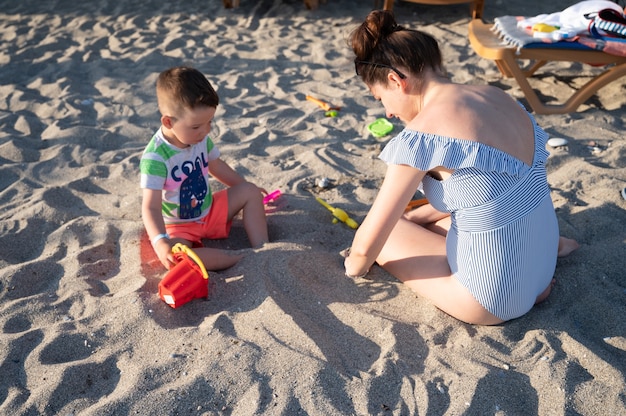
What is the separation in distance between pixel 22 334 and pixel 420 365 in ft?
5.01

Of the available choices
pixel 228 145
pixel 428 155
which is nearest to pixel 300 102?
pixel 228 145

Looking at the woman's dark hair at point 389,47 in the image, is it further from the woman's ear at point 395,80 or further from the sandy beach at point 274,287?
the sandy beach at point 274,287

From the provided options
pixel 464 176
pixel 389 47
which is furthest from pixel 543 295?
pixel 389 47

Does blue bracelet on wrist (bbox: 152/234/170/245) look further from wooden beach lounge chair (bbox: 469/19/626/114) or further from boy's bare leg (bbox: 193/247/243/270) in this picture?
wooden beach lounge chair (bbox: 469/19/626/114)

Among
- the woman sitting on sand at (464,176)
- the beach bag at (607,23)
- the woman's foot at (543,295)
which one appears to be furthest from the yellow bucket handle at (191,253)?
the beach bag at (607,23)

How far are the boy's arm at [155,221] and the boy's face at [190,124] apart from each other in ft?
0.93

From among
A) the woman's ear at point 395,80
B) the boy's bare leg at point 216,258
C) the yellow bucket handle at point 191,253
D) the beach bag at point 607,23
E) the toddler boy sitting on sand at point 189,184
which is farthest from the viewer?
the beach bag at point 607,23

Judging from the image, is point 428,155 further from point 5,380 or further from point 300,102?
point 300,102

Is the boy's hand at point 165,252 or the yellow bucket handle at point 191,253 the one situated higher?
the yellow bucket handle at point 191,253

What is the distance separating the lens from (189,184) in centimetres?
279

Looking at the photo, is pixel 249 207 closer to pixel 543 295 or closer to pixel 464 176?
pixel 464 176

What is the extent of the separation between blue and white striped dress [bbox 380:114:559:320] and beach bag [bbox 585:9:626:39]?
7.29ft

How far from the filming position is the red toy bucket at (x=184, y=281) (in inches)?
Answer: 91.8

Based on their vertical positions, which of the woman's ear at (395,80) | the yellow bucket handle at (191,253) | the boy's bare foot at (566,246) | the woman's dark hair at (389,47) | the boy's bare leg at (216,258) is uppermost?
the woman's dark hair at (389,47)
